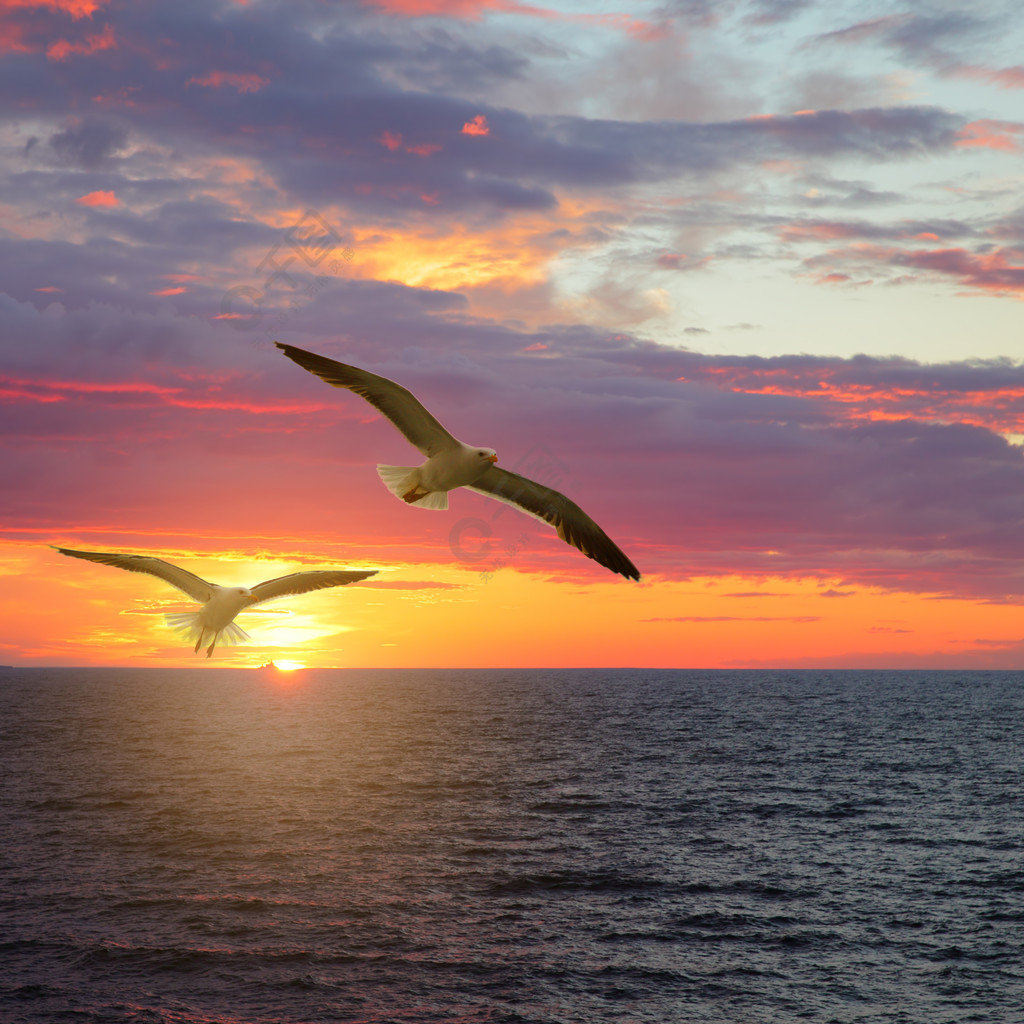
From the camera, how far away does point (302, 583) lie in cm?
1420

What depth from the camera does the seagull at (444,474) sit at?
12.3m

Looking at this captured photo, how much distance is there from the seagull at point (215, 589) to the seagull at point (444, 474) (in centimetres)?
161

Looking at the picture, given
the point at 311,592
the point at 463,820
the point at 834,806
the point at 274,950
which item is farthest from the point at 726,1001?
the point at 834,806

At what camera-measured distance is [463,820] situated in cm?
9175

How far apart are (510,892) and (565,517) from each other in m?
56.9

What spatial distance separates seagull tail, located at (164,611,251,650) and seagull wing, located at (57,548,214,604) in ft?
1.22

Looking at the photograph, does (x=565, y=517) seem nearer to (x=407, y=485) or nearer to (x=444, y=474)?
(x=444, y=474)

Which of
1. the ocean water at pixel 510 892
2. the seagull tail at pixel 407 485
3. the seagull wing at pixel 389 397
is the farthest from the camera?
the ocean water at pixel 510 892

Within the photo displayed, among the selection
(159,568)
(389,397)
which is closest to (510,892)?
(159,568)

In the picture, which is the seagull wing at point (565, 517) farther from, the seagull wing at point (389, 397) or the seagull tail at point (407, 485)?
the seagull wing at point (389, 397)

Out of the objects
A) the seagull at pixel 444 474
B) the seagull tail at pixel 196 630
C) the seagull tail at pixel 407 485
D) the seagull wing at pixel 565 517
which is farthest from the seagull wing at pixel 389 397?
the seagull tail at pixel 196 630

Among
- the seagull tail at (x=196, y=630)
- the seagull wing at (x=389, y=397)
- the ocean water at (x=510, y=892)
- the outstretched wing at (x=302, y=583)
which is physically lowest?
the ocean water at (x=510, y=892)

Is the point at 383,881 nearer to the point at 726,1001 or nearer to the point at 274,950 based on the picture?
the point at 274,950

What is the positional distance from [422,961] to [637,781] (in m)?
67.7
